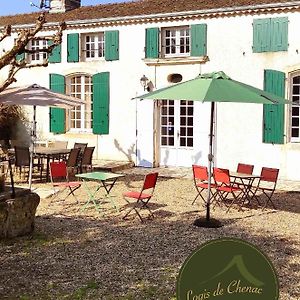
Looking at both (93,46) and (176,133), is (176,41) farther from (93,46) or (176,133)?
(93,46)

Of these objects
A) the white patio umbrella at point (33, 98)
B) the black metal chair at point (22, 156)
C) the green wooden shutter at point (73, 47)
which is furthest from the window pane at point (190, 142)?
the black metal chair at point (22, 156)

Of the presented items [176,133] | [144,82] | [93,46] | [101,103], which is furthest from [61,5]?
[176,133]

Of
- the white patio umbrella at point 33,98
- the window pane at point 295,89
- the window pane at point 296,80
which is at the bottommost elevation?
the white patio umbrella at point 33,98

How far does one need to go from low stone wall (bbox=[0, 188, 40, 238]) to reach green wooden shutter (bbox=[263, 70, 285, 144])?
7512 millimetres

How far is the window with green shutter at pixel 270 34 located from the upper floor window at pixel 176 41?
2173 millimetres

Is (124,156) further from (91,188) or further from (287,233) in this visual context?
(287,233)

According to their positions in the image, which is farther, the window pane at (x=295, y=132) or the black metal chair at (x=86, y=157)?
the window pane at (x=295, y=132)

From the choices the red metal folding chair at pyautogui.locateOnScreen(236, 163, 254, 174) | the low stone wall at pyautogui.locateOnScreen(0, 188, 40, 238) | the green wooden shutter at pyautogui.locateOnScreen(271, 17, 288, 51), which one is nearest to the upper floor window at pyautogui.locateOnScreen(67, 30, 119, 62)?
the green wooden shutter at pyautogui.locateOnScreen(271, 17, 288, 51)

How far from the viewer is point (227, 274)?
207 centimetres

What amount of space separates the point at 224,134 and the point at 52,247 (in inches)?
313

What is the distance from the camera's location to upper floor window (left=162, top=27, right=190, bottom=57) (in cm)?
1379

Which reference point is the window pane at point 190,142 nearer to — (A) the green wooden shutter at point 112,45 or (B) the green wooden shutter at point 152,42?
(B) the green wooden shutter at point 152,42

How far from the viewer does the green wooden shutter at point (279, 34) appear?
12.1m

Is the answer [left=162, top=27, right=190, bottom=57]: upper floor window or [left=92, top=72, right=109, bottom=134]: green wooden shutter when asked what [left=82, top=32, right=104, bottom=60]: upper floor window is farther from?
[left=162, top=27, right=190, bottom=57]: upper floor window
